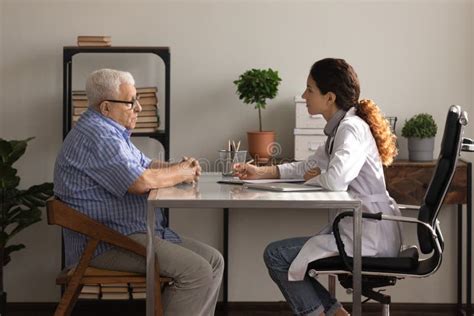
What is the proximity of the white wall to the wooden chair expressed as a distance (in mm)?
1596

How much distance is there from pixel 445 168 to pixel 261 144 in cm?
158

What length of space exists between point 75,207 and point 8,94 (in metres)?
1.59

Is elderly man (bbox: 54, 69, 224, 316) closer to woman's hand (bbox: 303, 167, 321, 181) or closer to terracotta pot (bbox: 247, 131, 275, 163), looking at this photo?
woman's hand (bbox: 303, 167, 321, 181)

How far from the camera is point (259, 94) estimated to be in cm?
467

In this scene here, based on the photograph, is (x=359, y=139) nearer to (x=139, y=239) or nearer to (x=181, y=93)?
(x=139, y=239)

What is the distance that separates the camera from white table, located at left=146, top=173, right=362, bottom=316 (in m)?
3.16

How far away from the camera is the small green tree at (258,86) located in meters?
4.65

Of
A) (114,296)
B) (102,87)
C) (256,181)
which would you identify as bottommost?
(114,296)

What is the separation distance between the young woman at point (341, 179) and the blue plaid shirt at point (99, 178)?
601 millimetres

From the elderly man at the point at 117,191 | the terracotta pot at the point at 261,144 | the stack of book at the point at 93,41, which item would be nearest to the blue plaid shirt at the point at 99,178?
the elderly man at the point at 117,191

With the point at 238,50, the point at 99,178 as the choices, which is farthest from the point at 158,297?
the point at 238,50

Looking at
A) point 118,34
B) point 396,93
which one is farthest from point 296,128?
point 118,34

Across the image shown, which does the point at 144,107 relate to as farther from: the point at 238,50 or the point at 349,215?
the point at 349,215

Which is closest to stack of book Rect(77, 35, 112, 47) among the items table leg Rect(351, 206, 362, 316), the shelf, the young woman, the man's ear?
the shelf
